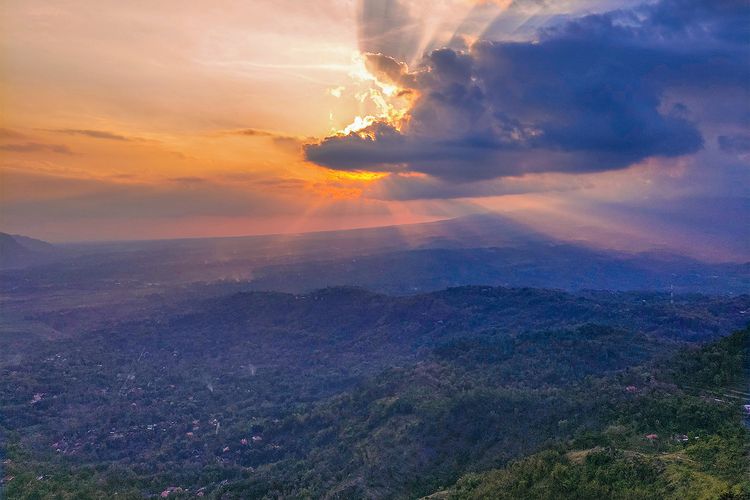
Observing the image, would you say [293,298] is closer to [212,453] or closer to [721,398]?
[212,453]

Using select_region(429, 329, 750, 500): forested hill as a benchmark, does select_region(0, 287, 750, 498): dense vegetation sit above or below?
below

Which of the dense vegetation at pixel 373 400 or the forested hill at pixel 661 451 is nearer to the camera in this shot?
the forested hill at pixel 661 451

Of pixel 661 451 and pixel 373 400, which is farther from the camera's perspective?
pixel 373 400

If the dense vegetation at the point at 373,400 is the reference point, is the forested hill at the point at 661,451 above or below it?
above

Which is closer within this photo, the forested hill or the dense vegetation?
the forested hill

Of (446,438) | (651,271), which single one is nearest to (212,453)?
(446,438)
